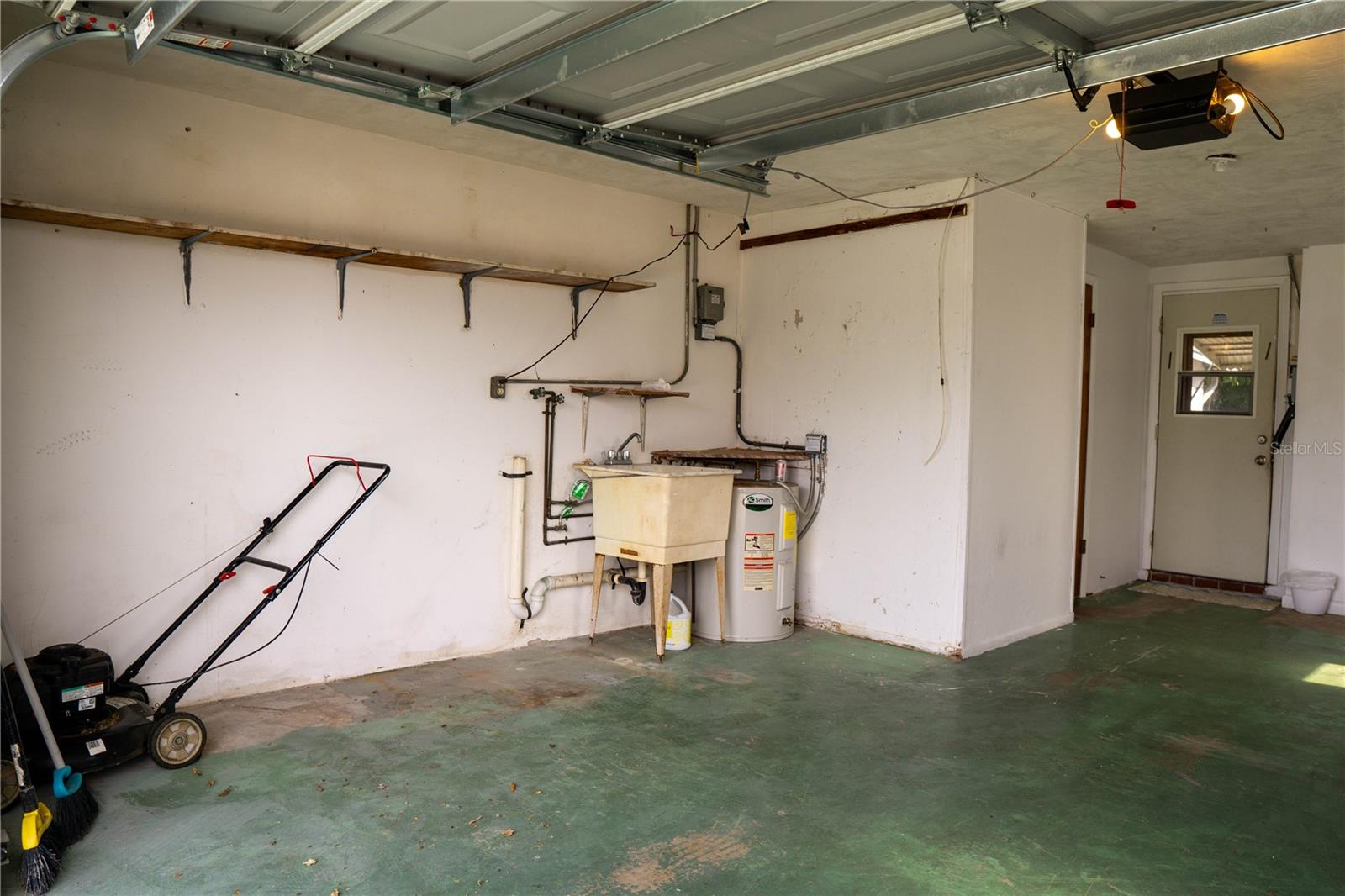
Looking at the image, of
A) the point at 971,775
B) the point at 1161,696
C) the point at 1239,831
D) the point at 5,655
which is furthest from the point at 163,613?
the point at 1161,696

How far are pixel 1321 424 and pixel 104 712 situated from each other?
7652 millimetres

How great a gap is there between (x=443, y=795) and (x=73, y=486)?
190 cm

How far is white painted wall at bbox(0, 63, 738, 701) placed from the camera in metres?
3.57

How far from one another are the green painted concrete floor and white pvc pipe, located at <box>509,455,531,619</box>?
0.88 ft

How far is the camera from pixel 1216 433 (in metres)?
7.51

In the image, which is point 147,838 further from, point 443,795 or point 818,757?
point 818,757

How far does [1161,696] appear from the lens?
4562 millimetres

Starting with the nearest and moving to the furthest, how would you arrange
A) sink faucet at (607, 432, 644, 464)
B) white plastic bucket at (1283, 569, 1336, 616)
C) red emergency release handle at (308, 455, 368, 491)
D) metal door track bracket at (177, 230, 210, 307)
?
metal door track bracket at (177, 230, 210, 307) < red emergency release handle at (308, 455, 368, 491) < sink faucet at (607, 432, 644, 464) < white plastic bucket at (1283, 569, 1336, 616)

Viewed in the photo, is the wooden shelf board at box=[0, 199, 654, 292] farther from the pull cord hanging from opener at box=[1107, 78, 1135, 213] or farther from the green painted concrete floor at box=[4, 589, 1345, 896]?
the pull cord hanging from opener at box=[1107, 78, 1135, 213]

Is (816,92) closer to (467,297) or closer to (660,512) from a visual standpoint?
(467,297)

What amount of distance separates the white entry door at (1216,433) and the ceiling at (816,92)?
177 cm

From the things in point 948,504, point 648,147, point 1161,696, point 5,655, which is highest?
point 648,147

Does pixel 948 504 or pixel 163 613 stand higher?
pixel 948 504

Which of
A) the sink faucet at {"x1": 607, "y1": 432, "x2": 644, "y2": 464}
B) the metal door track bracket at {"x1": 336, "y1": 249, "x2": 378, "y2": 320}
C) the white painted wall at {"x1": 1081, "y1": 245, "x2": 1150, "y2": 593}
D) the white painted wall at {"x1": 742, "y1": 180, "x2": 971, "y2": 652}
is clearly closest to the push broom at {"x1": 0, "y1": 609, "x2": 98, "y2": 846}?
the metal door track bracket at {"x1": 336, "y1": 249, "x2": 378, "y2": 320}
